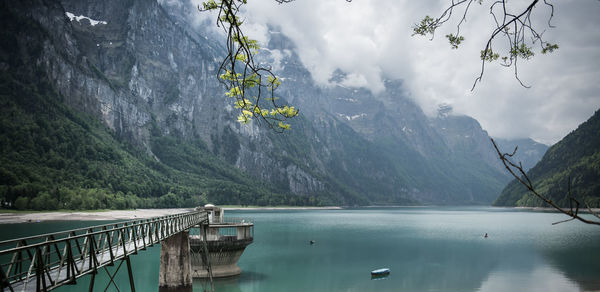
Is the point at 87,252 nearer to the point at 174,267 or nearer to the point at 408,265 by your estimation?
the point at 174,267

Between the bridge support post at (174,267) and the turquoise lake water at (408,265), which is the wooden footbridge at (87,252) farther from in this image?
the turquoise lake water at (408,265)

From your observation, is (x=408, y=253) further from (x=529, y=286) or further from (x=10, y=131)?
(x=10, y=131)

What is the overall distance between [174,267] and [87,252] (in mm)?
11422

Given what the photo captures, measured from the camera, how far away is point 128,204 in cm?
14588

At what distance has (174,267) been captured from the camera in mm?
28359

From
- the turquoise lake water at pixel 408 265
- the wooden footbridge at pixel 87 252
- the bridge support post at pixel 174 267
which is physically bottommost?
the turquoise lake water at pixel 408 265

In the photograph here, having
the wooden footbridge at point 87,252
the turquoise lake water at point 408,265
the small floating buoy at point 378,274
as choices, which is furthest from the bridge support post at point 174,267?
the small floating buoy at point 378,274

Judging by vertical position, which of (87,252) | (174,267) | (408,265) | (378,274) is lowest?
(408,265)

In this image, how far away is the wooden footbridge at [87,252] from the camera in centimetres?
1053

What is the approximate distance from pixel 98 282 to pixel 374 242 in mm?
50035

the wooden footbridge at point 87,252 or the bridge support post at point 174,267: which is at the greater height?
the wooden footbridge at point 87,252

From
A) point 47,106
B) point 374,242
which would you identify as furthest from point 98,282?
point 47,106

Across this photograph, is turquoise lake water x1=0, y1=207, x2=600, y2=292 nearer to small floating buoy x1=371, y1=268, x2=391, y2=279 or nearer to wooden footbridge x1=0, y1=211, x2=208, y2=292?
small floating buoy x1=371, y1=268, x2=391, y2=279

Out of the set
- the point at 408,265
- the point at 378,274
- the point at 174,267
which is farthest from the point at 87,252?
the point at 408,265
